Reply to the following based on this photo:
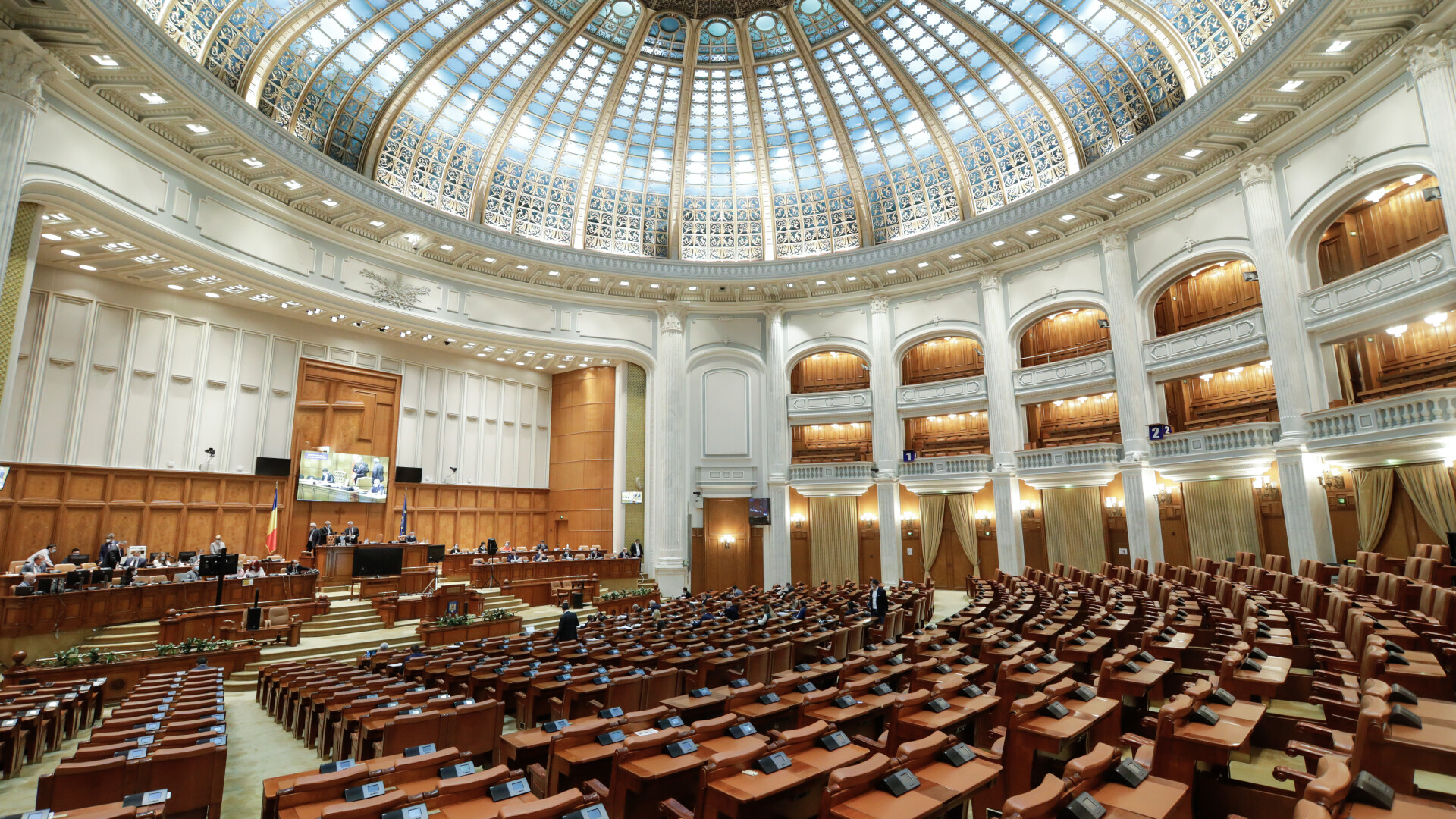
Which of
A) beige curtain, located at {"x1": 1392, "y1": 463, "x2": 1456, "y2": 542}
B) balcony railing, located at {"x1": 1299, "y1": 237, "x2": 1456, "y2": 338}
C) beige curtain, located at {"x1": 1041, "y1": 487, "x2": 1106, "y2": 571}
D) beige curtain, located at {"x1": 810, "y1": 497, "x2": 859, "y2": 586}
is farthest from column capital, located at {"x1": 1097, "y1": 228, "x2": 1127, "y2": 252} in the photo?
beige curtain, located at {"x1": 810, "y1": 497, "x2": 859, "y2": 586}

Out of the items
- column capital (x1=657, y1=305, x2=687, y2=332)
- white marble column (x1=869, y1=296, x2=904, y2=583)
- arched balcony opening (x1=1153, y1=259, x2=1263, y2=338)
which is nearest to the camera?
arched balcony opening (x1=1153, y1=259, x2=1263, y2=338)

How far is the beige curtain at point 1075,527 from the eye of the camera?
1698 centimetres

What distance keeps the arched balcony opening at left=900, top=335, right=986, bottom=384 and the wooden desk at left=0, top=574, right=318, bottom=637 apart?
16.6 m

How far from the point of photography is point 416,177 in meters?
18.4

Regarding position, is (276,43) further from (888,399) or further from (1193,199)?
(1193,199)

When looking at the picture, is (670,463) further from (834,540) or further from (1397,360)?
(1397,360)

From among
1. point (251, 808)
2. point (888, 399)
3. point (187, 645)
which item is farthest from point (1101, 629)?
point (888, 399)

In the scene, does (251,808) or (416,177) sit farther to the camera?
(416,177)

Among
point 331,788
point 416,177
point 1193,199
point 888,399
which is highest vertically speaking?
point 416,177

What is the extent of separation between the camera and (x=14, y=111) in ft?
31.5

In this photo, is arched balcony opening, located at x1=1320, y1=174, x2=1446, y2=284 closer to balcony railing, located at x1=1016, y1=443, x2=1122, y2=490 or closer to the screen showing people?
balcony railing, located at x1=1016, y1=443, x2=1122, y2=490

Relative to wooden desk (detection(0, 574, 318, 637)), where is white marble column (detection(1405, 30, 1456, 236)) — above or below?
above

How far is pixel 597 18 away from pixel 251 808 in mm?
18498

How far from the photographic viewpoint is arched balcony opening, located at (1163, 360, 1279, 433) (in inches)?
635
